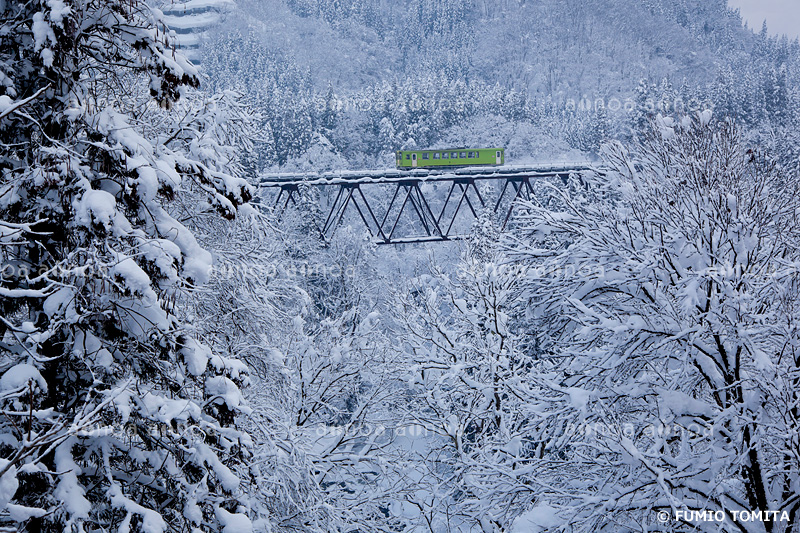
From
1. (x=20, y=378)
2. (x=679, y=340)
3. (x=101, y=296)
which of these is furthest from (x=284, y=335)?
(x=20, y=378)

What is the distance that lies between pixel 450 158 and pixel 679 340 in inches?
1397

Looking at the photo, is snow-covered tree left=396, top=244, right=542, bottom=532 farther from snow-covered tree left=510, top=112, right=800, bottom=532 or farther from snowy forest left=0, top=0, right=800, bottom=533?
snow-covered tree left=510, top=112, right=800, bottom=532

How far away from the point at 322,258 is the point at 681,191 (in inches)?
1058

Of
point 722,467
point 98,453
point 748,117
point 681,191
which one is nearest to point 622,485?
point 722,467

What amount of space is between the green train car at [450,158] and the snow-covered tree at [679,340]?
3264 centimetres

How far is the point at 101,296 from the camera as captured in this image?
14.0 ft

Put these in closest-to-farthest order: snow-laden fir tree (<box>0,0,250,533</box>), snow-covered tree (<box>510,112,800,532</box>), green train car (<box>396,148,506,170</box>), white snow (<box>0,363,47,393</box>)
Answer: white snow (<box>0,363,47,393</box>)
snow-laden fir tree (<box>0,0,250,533</box>)
snow-covered tree (<box>510,112,800,532</box>)
green train car (<box>396,148,506,170</box>)

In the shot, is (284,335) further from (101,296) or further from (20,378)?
(20,378)

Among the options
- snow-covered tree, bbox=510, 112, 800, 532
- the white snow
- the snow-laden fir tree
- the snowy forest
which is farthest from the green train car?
the white snow

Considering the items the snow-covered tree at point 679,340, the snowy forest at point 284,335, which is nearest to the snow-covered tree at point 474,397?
the snowy forest at point 284,335

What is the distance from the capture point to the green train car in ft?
134

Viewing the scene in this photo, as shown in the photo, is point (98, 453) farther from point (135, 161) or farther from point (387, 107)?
point (387, 107)

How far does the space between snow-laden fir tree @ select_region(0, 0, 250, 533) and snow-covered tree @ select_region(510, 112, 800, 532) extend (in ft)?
14.1

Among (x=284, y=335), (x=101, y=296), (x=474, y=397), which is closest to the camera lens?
(x=101, y=296)
